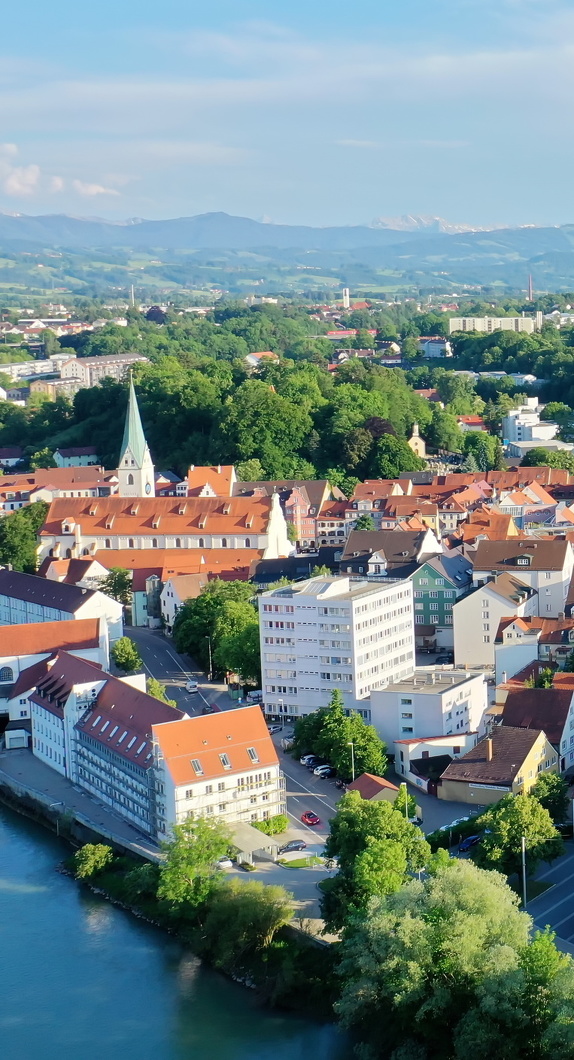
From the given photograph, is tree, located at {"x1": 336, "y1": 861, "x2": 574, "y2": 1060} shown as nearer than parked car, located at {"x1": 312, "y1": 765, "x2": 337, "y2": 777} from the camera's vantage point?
Yes

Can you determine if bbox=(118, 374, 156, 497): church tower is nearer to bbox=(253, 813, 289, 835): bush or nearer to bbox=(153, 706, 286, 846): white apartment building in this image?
bbox=(153, 706, 286, 846): white apartment building

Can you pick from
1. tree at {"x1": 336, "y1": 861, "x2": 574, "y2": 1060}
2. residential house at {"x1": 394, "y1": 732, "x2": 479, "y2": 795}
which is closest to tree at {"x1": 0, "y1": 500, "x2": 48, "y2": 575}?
residential house at {"x1": 394, "y1": 732, "x2": 479, "y2": 795}

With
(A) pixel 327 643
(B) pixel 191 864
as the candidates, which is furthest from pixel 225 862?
(A) pixel 327 643

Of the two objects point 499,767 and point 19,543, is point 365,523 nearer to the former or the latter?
point 19,543

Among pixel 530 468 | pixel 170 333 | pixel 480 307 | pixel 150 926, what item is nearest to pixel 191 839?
pixel 150 926

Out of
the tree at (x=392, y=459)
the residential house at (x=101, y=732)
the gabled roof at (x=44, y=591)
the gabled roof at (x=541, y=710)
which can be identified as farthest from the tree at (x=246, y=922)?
the tree at (x=392, y=459)
